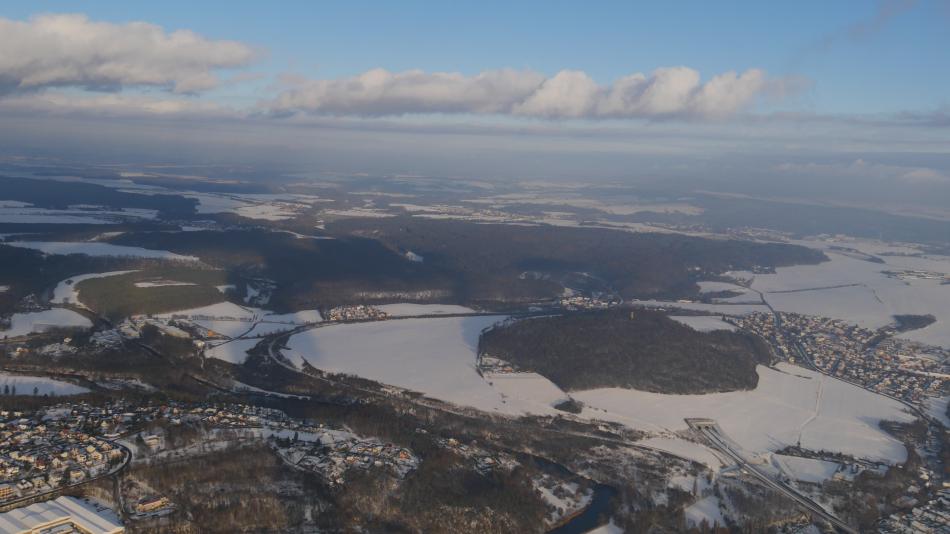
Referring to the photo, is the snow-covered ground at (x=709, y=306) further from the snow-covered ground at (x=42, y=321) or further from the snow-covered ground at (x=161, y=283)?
the snow-covered ground at (x=42, y=321)

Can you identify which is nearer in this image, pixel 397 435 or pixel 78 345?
pixel 397 435

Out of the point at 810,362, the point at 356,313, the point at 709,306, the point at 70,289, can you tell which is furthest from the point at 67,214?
the point at 810,362

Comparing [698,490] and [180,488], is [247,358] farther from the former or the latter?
[698,490]

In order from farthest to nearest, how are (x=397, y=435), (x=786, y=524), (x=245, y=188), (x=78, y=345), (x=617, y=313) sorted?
1. (x=245, y=188)
2. (x=617, y=313)
3. (x=78, y=345)
4. (x=397, y=435)
5. (x=786, y=524)

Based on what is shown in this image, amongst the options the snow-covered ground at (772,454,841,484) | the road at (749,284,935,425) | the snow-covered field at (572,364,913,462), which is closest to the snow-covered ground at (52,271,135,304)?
the snow-covered field at (572,364,913,462)

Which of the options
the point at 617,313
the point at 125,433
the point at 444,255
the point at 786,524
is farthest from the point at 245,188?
the point at 786,524

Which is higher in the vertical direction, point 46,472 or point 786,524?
point 46,472

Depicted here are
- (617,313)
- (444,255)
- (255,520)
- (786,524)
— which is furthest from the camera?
(444,255)
